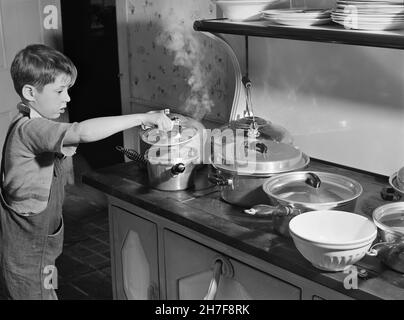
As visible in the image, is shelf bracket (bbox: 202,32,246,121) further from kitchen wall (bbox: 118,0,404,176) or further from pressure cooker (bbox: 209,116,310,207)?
pressure cooker (bbox: 209,116,310,207)

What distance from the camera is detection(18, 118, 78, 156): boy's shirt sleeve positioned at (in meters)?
1.88

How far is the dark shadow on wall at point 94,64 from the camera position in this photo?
4531 mm

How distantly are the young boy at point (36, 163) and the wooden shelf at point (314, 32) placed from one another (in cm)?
41

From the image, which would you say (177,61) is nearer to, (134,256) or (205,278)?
(134,256)

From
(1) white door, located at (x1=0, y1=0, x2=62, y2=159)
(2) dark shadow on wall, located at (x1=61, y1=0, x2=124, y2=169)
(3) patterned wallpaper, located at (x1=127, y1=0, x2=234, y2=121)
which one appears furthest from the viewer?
(2) dark shadow on wall, located at (x1=61, y1=0, x2=124, y2=169)

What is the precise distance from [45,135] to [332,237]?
89 centimetres

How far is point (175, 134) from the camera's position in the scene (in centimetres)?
221

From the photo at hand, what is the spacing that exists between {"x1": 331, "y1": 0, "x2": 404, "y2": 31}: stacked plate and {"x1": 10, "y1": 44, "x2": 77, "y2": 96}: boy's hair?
87 centimetres

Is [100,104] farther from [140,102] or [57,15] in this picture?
[140,102]

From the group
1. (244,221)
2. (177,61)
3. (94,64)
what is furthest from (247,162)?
(94,64)

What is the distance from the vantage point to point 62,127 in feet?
6.19

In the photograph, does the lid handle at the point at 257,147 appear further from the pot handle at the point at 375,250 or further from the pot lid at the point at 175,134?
the pot handle at the point at 375,250

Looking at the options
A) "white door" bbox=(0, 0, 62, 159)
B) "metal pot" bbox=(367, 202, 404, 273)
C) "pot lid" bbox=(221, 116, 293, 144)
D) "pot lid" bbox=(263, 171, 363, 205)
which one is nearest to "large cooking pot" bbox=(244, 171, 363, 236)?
"pot lid" bbox=(263, 171, 363, 205)
